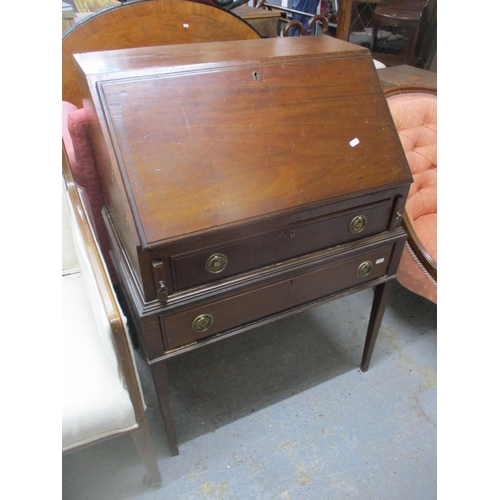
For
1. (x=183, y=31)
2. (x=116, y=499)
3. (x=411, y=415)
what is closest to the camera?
(x=116, y=499)

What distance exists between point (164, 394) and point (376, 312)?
0.78 meters

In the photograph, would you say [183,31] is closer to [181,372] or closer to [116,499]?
[181,372]

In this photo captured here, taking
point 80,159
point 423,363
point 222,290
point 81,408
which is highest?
point 80,159

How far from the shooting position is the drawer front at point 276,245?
2.95 ft

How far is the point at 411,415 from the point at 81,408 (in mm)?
1161

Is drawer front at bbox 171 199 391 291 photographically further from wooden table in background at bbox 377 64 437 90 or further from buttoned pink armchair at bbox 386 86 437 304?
wooden table in background at bbox 377 64 437 90

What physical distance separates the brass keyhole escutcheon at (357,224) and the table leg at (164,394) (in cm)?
63

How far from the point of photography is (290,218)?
36.9 inches

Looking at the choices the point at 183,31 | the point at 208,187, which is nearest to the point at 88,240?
the point at 208,187

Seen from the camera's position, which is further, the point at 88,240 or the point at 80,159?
the point at 80,159

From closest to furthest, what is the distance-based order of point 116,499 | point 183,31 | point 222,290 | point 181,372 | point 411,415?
point 222,290, point 116,499, point 411,415, point 181,372, point 183,31

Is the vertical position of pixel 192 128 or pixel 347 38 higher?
pixel 192 128

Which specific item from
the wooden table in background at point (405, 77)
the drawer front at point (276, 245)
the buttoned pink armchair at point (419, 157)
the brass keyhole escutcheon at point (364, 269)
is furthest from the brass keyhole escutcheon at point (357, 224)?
the wooden table in background at point (405, 77)

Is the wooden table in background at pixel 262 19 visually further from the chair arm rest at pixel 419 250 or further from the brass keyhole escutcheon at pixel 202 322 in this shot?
the brass keyhole escutcheon at pixel 202 322
